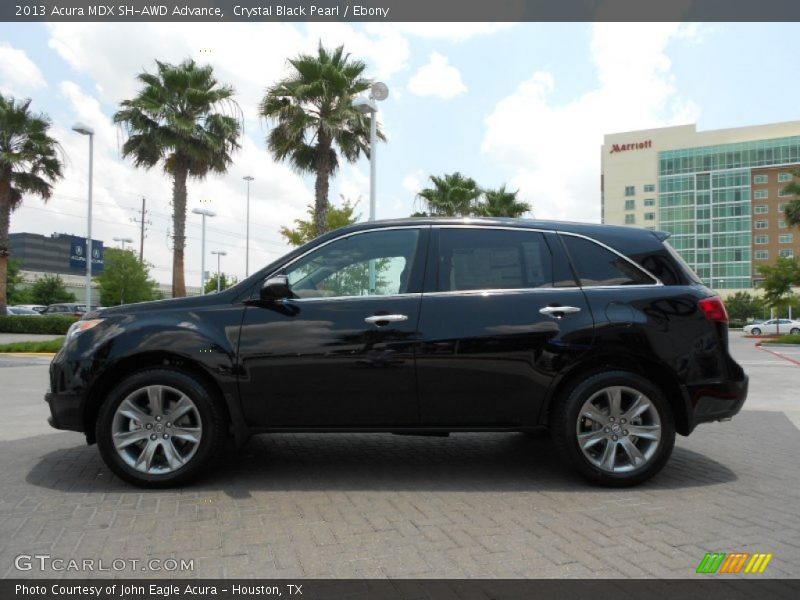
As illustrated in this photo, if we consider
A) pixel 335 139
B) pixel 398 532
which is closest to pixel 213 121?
pixel 335 139

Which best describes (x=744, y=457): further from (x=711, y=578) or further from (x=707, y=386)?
(x=711, y=578)

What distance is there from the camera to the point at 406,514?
383cm

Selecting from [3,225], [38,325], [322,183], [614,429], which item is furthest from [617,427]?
[3,225]

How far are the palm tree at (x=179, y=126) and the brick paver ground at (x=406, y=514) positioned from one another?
2290cm

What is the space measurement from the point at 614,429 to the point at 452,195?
105 ft

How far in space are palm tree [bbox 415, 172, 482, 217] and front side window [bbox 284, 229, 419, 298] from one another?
31.0m

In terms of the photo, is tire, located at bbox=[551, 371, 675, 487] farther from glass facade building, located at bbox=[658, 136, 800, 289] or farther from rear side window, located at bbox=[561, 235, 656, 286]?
glass facade building, located at bbox=[658, 136, 800, 289]

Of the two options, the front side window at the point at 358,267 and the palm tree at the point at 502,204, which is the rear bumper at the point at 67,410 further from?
the palm tree at the point at 502,204

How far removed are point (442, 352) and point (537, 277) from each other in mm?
872

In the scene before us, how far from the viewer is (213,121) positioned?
2697 cm

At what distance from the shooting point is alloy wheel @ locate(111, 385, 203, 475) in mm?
4277

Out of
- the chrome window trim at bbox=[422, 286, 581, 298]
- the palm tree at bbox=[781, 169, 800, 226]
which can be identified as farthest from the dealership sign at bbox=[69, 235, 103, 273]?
the palm tree at bbox=[781, 169, 800, 226]
